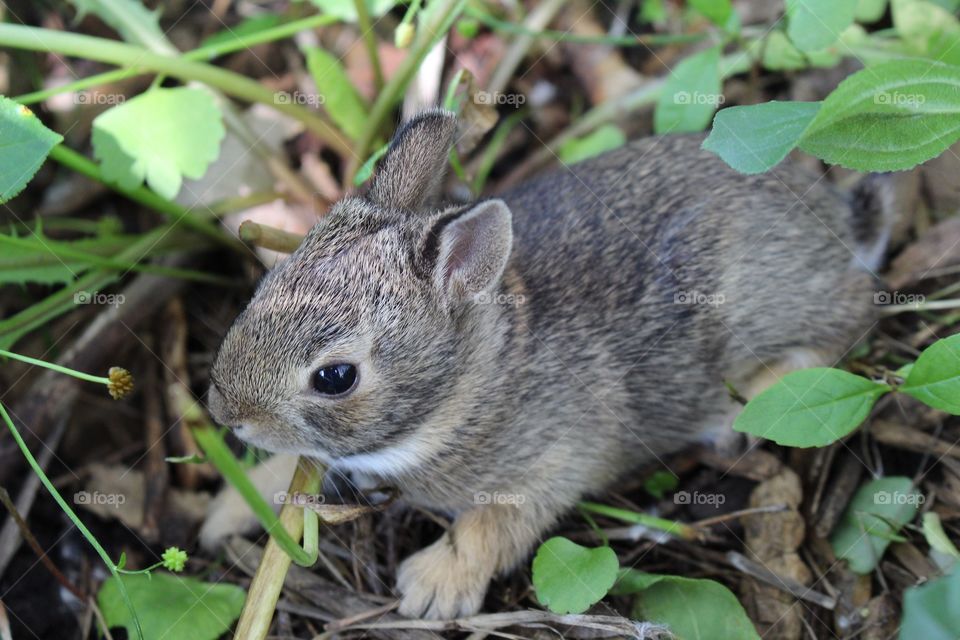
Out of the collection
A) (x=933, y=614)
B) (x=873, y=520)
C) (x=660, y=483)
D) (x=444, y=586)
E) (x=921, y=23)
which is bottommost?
(x=873, y=520)

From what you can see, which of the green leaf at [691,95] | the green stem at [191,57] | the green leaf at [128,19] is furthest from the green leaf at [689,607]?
the green leaf at [128,19]

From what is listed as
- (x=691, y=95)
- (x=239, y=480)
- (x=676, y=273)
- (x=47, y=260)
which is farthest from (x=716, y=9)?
(x=47, y=260)

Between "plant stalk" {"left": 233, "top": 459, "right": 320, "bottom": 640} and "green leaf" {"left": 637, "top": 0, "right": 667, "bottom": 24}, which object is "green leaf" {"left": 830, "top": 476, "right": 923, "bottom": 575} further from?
"green leaf" {"left": 637, "top": 0, "right": 667, "bottom": 24}

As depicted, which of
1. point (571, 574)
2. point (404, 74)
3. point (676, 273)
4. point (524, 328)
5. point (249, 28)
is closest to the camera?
point (571, 574)

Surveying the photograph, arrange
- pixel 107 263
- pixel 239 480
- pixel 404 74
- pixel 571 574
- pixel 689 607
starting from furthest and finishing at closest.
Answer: pixel 404 74, pixel 107 263, pixel 689 607, pixel 571 574, pixel 239 480

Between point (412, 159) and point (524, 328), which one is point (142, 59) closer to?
point (412, 159)

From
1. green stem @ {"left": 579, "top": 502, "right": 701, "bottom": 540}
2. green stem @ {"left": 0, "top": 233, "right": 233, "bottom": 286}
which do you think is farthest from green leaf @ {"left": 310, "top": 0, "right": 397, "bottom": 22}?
green stem @ {"left": 579, "top": 502, "right": 701, "bottom": 540}
